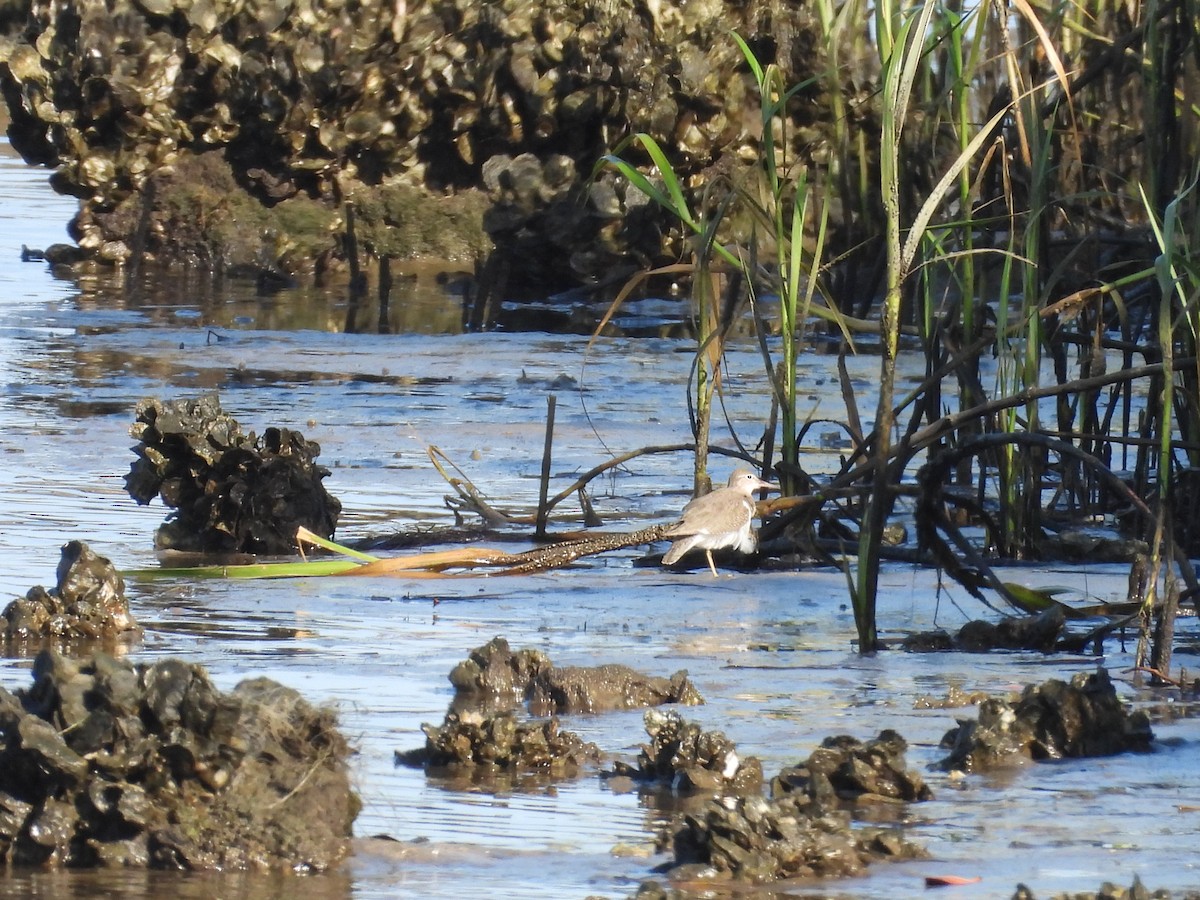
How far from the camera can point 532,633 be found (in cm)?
501

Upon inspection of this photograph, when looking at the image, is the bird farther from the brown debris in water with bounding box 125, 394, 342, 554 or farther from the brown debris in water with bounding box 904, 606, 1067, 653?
the brown debris in water with bounding box 125, 394, 342, 554

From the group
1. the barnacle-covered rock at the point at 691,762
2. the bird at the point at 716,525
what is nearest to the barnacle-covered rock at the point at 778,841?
the barnacle-covered rock at the point at 691,762

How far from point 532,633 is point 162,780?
1991 millimetres

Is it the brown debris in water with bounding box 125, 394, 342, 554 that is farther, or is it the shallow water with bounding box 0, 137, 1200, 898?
the brown debris in water with bounding box 125, 394, 342, 554

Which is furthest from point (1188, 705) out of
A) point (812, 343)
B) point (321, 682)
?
point (812, 343)

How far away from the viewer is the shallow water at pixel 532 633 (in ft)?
10.2

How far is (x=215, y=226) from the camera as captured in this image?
16.8 meters

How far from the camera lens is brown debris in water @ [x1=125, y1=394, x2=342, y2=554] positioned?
20.4ft

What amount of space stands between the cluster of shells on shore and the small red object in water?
11879 mm

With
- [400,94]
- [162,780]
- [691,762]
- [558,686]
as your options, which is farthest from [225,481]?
[400,94]

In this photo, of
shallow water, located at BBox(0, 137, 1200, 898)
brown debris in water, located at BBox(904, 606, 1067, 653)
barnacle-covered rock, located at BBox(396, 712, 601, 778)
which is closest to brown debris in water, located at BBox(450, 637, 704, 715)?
shallow water, located at BBox(0, 137, 1200, 898)

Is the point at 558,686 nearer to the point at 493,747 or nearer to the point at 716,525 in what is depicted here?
the point at 493,747

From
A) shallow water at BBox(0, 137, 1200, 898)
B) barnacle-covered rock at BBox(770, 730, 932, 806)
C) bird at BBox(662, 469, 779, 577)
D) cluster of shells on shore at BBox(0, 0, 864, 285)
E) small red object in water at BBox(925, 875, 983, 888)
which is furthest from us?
cluster of shells on shore at BBox(0, 0, 864, 285)

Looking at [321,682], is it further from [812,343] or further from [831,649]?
[812,343]
